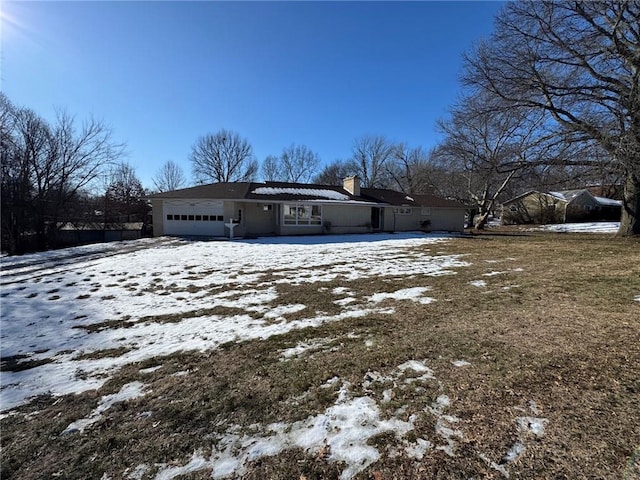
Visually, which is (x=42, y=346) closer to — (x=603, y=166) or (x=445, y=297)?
(x=445, y=297)

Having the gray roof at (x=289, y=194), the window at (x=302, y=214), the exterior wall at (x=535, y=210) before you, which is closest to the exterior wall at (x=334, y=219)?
the window at (x=302, y=214)

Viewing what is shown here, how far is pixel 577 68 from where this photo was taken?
1228 centimetres

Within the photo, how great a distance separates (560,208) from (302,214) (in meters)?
31.3

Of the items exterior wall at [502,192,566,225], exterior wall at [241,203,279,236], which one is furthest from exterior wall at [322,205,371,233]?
exterior wall at [502,192,566,225]

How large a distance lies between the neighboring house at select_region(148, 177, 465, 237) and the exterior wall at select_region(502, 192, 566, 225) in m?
17.3

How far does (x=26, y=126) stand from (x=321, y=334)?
26.9m

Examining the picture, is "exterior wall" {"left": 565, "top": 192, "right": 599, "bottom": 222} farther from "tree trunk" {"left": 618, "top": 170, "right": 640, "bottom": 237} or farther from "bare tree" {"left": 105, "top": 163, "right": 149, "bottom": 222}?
"bare tree" {"left": 105, "top": 163, "right": 149, "bottom": 222}

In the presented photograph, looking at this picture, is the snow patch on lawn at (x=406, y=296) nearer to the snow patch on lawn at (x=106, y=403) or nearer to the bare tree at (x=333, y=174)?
the snow patch on lawn at (x=106, y=403)

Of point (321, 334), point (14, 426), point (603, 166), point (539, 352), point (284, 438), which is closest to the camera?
point (284, 438)

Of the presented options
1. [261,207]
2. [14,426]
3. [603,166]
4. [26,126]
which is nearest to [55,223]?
[26,126]

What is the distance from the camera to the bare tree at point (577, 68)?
36.0 ft

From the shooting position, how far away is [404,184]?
43.4 m

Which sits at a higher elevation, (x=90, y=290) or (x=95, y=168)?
(x=95, y=168)

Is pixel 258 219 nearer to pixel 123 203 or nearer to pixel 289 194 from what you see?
pixel 289 194
